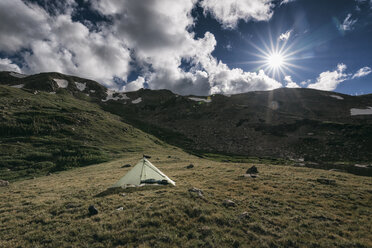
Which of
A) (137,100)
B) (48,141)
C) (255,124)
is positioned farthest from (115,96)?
(255,124)

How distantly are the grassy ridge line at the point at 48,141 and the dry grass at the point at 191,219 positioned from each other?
1694 cm

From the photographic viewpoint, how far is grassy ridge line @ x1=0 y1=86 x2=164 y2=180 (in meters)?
27.3

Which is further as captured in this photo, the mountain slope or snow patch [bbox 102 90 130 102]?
snow patch [bbox 102 90 130 102]

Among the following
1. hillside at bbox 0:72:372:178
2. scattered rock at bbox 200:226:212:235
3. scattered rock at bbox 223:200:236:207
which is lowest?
scattered rock at bbox 200:226:212:235

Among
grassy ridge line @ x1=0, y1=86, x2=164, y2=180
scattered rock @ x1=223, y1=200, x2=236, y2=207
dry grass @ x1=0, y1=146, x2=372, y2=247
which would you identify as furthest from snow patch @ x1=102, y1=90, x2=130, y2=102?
scattered rock @ x1=223, y1=200, x2=236, y2=207

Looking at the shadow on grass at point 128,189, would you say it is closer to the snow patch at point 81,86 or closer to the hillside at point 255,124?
the hillside at point 255,124

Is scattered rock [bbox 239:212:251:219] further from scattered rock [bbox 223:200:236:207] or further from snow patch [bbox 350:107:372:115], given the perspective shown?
snow patch [bbox 350:107:372:115]

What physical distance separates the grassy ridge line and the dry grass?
1694cm

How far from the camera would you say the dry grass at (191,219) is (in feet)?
25.4

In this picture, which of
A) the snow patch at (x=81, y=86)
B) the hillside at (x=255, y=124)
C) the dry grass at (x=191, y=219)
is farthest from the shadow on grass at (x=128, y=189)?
the snow patch at (x=81, y=86)

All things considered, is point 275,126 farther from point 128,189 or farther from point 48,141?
point 48,141

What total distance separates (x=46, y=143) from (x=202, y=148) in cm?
4794

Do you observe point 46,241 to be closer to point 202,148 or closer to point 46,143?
point 46,143

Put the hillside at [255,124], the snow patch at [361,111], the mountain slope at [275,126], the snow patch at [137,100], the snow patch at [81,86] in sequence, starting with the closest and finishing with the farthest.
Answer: the hillside at [255,124] < the mountain slope at [275,126] < the snow patch at [361,111] < the snow patch at [81,86] < the snow patch at [137,100]
